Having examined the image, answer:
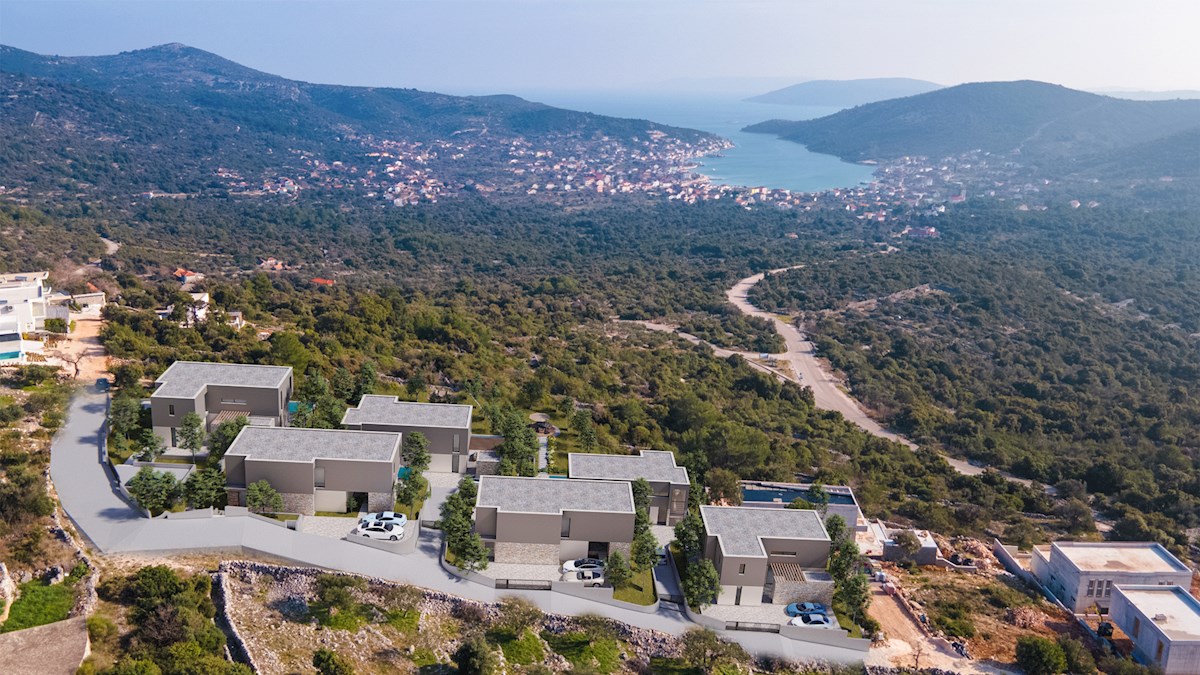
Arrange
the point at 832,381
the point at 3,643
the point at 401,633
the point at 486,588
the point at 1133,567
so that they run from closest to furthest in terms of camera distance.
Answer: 1. the point at 3,643
2. the point at 401,633
3. the point at 486,588
4. the point at 1133,567
5. the point at 832,381

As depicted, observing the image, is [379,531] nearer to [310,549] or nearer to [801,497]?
[310,549]

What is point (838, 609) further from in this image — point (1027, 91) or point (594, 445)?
point (1027, 91)

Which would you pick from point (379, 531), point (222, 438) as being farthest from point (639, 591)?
point (222, 438)

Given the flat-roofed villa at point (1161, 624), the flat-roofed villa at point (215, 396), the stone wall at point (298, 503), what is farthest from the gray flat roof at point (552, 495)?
the flat-roofed villa at point (1161, 624)

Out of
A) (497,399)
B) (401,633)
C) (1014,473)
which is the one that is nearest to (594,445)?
(497,399)

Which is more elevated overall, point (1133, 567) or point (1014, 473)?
point (1133, 567)

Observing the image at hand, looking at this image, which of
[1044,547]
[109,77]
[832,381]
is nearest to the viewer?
[1044,547]

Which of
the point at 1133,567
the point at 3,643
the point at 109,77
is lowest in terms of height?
the point at 1133,567
